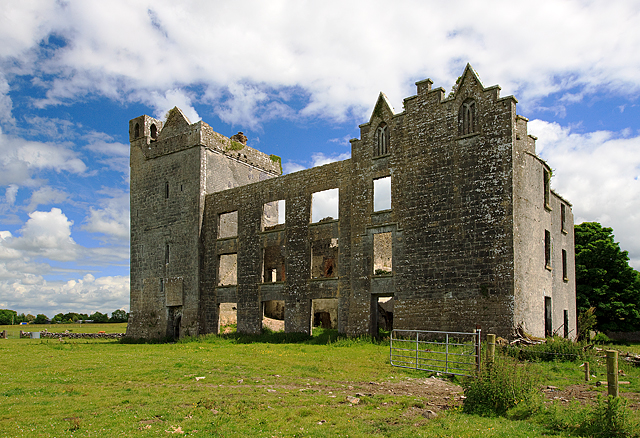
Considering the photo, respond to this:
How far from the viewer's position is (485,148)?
2009 centimetres

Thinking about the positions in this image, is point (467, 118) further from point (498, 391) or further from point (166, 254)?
point (166, 254)

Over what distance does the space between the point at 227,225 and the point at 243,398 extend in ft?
71.1

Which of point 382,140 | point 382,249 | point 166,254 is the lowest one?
point 166,254

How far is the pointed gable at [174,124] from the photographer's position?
32.1m

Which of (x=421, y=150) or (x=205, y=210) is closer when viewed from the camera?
(x=421, y=150)

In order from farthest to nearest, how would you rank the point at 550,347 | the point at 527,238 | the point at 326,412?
1. the point at 527,238
2. the point at 550,347
3. the point at 326,412

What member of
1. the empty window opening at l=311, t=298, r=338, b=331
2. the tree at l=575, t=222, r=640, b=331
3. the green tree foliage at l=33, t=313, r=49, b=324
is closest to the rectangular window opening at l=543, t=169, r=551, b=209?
the empty window opening at l=311, t=298, r=338, b=331

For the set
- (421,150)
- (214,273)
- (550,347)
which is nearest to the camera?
(550,347)

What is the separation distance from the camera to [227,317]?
97.0ft

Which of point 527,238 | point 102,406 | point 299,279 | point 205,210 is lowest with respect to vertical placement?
point 102,406

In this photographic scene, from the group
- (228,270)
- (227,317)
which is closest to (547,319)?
(227,317)

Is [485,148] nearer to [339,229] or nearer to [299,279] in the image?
[339,229]

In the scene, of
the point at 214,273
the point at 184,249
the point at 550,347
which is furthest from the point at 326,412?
the point at 184,249

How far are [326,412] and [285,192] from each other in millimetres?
18353
